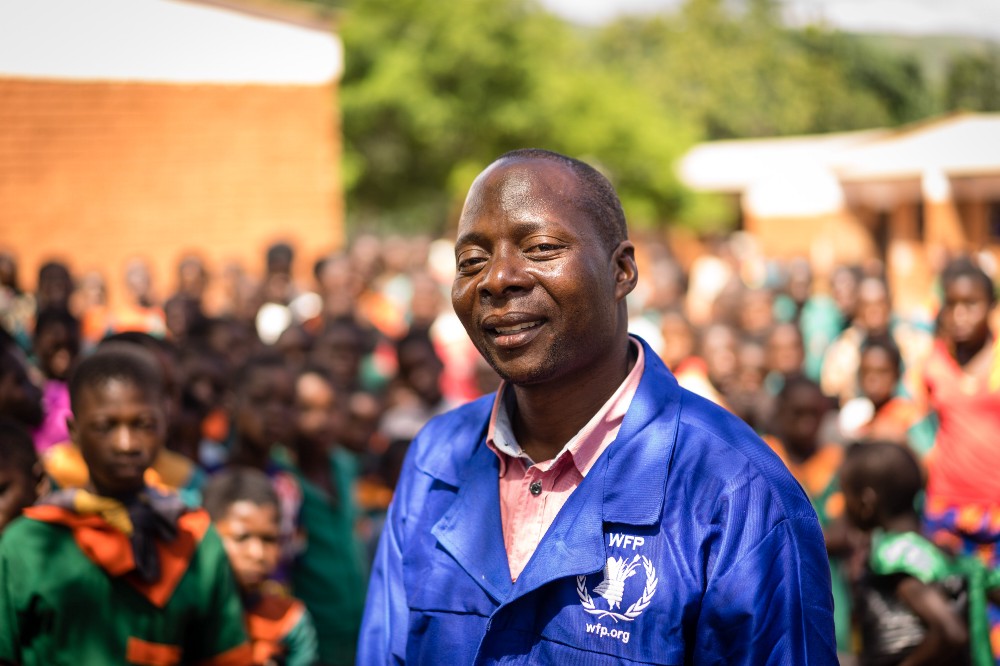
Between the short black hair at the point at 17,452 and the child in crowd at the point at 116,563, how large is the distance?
0.39 meters

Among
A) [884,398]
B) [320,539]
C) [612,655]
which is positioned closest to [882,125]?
[884,398]

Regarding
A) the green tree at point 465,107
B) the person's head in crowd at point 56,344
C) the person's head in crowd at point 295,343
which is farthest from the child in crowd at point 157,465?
the green tree at point 465,107

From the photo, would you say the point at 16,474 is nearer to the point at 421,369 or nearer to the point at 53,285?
the point at 421,369

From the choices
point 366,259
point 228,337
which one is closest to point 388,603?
point 228,337

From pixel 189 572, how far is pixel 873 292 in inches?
247

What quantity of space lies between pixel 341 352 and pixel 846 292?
183 inches

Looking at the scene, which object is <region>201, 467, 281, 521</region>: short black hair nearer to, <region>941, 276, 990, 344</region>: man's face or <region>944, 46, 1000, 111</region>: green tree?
<region>941, 276, 990, 344</region>: man's face

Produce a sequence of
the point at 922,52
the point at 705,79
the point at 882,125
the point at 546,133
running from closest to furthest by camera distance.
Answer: the point at 922,52
the point at 546,133
the point at 882,125
the point at 705,79

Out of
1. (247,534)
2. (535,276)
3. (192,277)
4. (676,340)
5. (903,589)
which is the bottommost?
(903,589)

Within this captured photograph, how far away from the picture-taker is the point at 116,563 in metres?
2.72

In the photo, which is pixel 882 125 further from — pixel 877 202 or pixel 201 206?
pixel 201 206

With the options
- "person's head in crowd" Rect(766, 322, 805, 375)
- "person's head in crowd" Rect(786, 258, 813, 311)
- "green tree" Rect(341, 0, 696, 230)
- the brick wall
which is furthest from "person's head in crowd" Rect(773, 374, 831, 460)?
"green tree" Rect(341, 0, 696, 230)

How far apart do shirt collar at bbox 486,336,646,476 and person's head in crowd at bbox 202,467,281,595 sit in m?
1.78

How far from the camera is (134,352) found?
3168 millimetres
